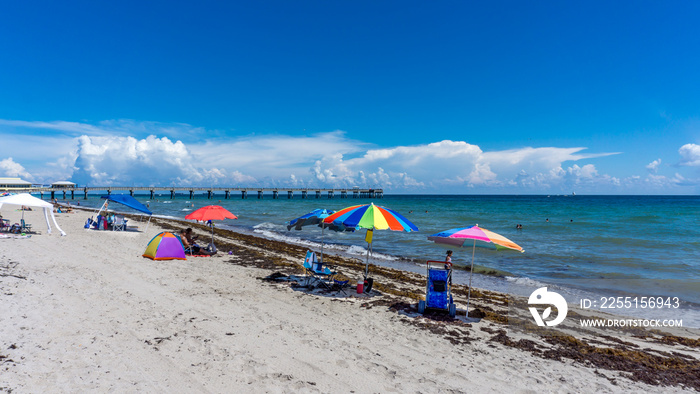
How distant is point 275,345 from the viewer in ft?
16.4

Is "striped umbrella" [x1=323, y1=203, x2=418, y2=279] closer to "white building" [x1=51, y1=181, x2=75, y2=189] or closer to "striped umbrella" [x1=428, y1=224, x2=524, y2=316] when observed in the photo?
"striped umbrella" [x1=428, y1=224, x2=524, y2=316]

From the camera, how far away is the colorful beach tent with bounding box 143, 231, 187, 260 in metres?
10.7

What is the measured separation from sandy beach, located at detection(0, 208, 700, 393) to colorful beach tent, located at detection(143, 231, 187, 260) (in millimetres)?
2152

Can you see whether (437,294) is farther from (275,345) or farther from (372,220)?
(275,345)

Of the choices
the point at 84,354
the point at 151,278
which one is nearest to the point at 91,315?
the point at 84,354

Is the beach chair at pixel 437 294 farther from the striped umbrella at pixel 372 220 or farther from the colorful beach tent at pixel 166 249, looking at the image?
the colorful beach tent at pixel 166 249

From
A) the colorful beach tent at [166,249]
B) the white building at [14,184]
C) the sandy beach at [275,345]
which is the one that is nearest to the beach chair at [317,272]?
the sandy beach at [275,345]

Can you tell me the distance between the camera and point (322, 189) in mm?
125000

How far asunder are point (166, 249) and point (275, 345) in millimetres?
7496

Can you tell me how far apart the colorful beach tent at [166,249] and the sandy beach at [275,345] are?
7.06ft

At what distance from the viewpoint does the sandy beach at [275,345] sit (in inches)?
159

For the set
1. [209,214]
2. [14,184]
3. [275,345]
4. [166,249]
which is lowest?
[275,345]

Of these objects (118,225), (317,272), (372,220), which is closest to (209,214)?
(317,272)

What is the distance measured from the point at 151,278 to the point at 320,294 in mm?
4244
